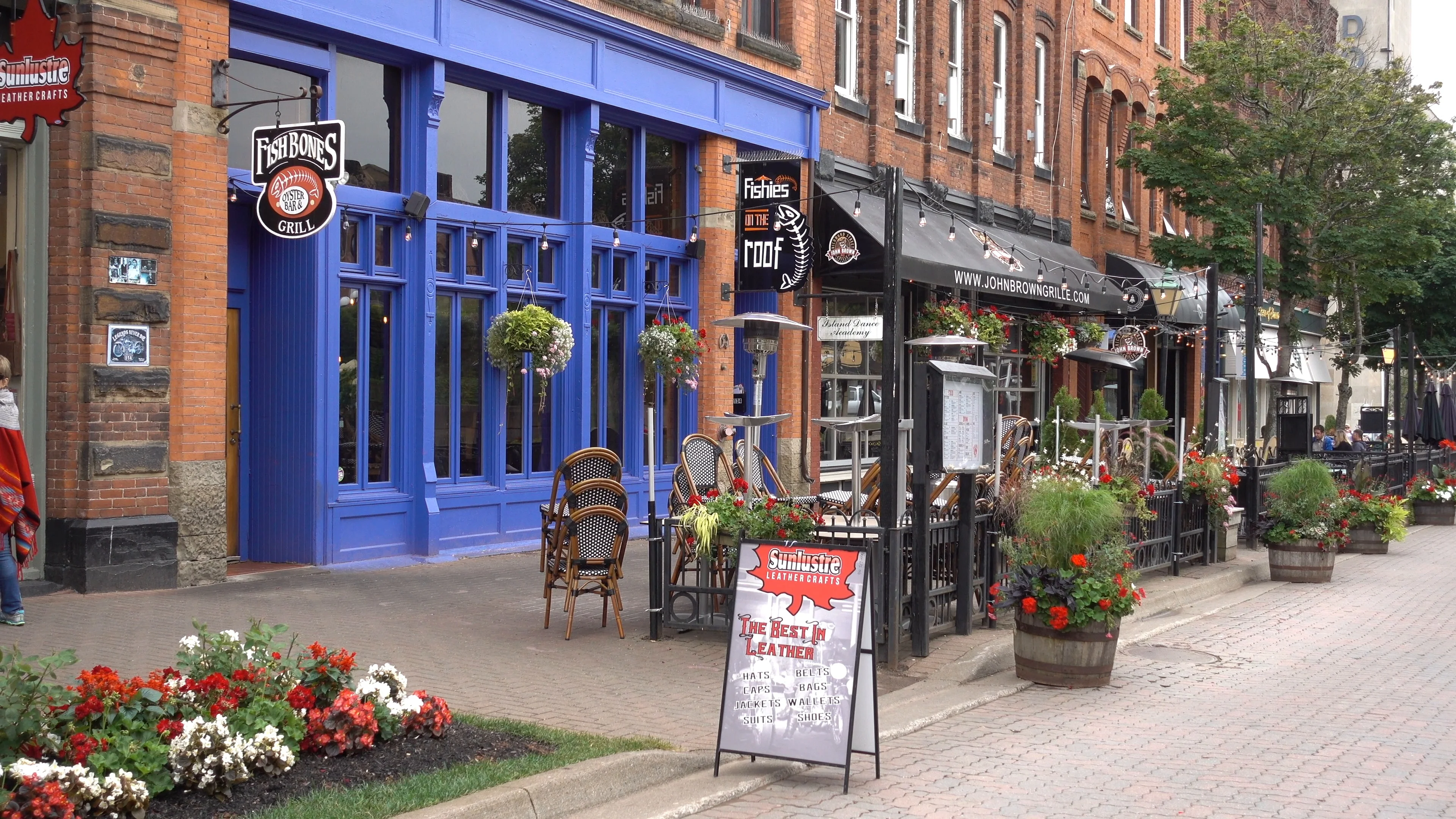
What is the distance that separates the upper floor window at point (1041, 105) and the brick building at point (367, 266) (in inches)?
357

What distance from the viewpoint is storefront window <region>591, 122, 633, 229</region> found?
16016 mm

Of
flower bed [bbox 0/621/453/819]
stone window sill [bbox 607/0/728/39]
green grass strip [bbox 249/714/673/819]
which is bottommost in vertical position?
green grass strip [bbox 249/714/673/819]

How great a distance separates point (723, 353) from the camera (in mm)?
17359

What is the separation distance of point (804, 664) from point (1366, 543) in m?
14.1

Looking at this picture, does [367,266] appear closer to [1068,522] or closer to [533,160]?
[533,160]

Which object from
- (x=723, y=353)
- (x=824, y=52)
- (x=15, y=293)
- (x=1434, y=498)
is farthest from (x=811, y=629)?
(x=1434, y=498)

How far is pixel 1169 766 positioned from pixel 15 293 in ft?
29.8

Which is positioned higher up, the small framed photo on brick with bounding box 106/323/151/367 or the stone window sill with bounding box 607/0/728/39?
the stone window sill with bounding box 607/0/728/39

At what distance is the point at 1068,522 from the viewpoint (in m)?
8.83

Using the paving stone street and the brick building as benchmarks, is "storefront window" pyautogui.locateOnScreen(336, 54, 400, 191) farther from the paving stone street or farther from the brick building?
the paving stone street

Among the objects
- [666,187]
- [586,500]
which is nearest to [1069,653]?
[586,500]

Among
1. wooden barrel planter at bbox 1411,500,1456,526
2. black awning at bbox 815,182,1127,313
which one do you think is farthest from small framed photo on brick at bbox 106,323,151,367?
wooden barrel planter at bbox 1411,500,1456,526

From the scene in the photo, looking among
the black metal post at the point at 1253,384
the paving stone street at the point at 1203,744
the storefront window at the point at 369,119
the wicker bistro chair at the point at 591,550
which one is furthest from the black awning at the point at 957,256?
the paving stone street at the point at 1203,744

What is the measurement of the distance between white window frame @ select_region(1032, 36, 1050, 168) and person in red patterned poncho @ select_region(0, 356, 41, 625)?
67.4ft
